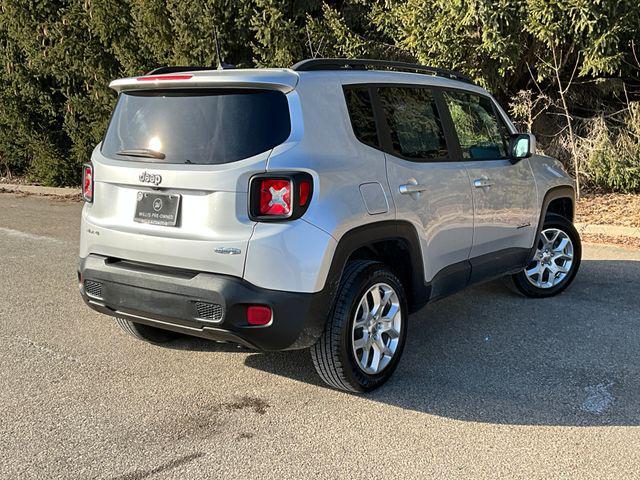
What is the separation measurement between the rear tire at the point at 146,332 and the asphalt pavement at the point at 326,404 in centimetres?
7

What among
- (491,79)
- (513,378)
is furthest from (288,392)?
(491,79)

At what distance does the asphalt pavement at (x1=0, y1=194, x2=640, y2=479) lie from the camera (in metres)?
3.15

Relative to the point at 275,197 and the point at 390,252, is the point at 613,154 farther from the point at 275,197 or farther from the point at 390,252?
the point at 275,197

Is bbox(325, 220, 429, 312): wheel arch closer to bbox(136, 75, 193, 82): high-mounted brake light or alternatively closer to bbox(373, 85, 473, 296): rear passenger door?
bbox(373, 85, 473, 296): rear passenger door

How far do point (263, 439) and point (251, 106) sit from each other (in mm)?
1747

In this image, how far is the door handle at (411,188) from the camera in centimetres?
403

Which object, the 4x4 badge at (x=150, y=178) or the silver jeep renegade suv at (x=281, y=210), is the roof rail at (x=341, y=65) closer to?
the silver jeep renegade suv at (x=281, y=210)

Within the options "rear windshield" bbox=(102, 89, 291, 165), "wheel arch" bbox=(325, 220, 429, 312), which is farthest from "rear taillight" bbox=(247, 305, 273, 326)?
"rear windshield" bbox=(102, 89, 291, 165)

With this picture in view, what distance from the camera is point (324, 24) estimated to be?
10047mm

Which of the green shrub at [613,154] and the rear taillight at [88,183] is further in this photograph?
the green shrub at [613,154]

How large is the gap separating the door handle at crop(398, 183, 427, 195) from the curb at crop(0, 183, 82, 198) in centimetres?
1020

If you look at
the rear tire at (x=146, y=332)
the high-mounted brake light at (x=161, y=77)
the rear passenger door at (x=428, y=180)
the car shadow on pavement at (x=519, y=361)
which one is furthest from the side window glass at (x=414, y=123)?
the rear tire at (x=146, y=332)

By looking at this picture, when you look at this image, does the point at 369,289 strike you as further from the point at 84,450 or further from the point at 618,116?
the point at 618,116

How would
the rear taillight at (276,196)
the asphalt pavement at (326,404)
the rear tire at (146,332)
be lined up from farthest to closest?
1. the rear tire at (146,332)
2. the rear taillight at (276,196)
3. the asphalt pavement at (326,404)
